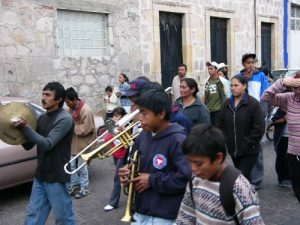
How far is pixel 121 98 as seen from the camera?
32.4 ft

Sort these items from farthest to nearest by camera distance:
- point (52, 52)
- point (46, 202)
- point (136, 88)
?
point (52, 52) < point (46, 202) < point (136, 88)

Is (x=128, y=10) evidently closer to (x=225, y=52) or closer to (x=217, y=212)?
(x=225, y=52)

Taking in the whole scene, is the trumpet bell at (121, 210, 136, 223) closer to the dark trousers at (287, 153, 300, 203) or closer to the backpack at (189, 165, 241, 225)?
the backpack at (189, 165, 241, 225)

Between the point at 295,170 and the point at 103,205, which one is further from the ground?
the point at 295,170

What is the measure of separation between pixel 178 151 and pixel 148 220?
472mm

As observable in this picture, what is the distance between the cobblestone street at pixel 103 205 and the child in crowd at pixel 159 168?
2.34 metres

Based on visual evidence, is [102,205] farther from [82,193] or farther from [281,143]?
[281,143]

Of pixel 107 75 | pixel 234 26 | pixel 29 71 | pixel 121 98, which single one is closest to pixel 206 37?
pixel 234 26

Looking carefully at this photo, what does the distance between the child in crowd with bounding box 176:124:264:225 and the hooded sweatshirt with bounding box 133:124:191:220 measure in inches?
16.2

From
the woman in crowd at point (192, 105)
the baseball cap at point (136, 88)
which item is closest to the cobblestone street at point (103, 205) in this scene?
the woman in crowd at point (192, 105)

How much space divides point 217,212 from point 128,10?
32.8 feet

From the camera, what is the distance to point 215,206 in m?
2.03

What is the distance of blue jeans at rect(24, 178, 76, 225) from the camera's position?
143 inches

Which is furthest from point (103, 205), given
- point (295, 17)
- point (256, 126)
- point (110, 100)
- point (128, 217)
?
point (295, 17)
